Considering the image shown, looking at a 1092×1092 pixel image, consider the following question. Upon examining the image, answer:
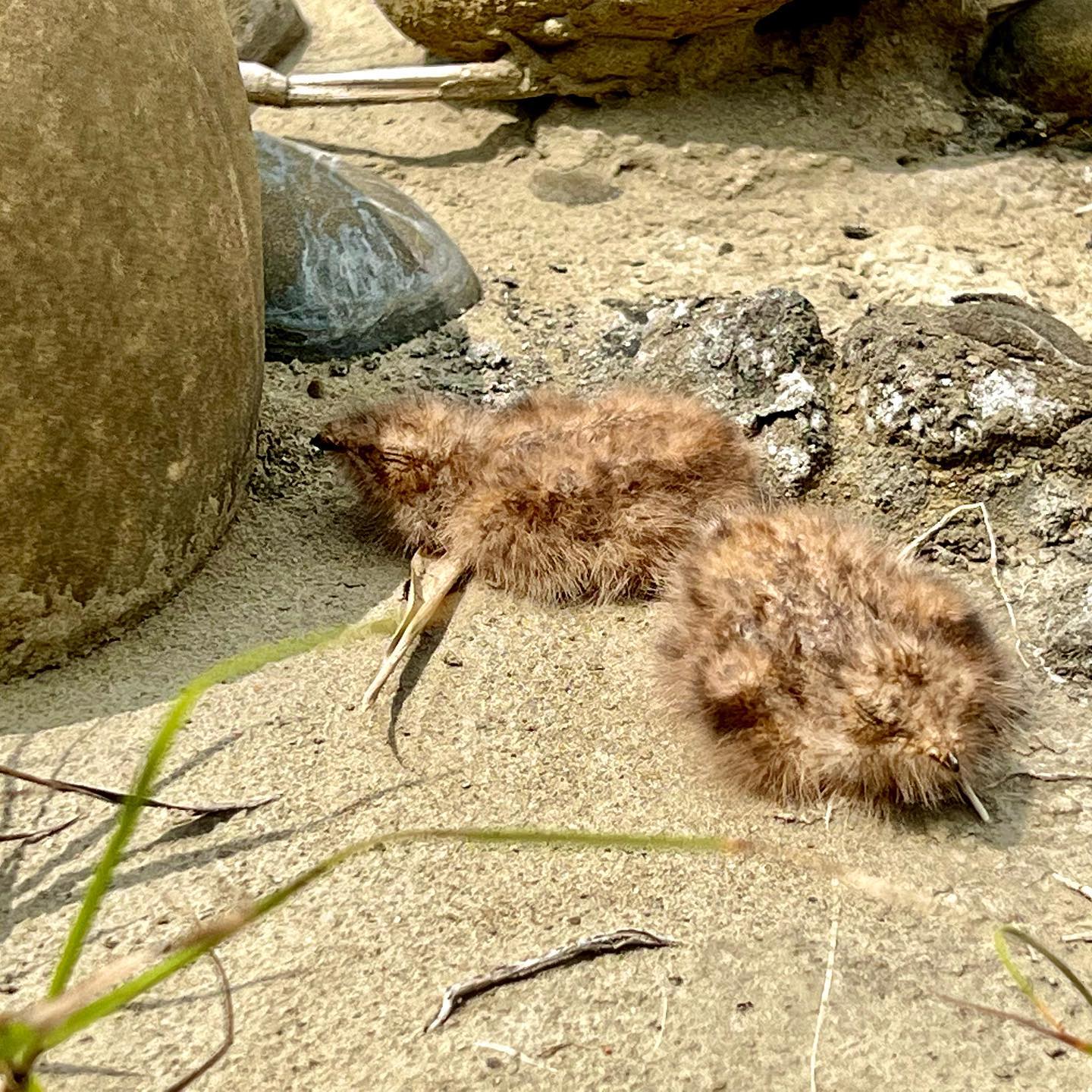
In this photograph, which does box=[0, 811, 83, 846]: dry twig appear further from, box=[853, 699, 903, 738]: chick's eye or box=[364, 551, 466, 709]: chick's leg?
box=[853, 699, 903, 738]: chick's eye

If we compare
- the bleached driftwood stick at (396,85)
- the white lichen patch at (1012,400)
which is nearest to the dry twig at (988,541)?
the white lichen patch at (1012,400)

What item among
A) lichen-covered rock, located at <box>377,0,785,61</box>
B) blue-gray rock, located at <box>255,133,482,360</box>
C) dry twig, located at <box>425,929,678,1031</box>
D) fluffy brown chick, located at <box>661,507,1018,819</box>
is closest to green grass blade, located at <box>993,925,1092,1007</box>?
fluffy brown chick, located at <box>661,507,1018,819</box>

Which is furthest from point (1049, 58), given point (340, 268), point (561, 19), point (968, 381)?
point (340, 268)

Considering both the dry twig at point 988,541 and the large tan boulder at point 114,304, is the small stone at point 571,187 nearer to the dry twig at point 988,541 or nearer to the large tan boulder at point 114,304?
the large tan boulder at point 114,304

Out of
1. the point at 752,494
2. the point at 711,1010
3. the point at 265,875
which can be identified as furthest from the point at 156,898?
the point at 752,494

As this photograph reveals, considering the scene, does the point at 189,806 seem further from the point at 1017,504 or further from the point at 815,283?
the point at 815,283

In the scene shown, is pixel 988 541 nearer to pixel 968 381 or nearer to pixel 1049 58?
pixel 968 381
